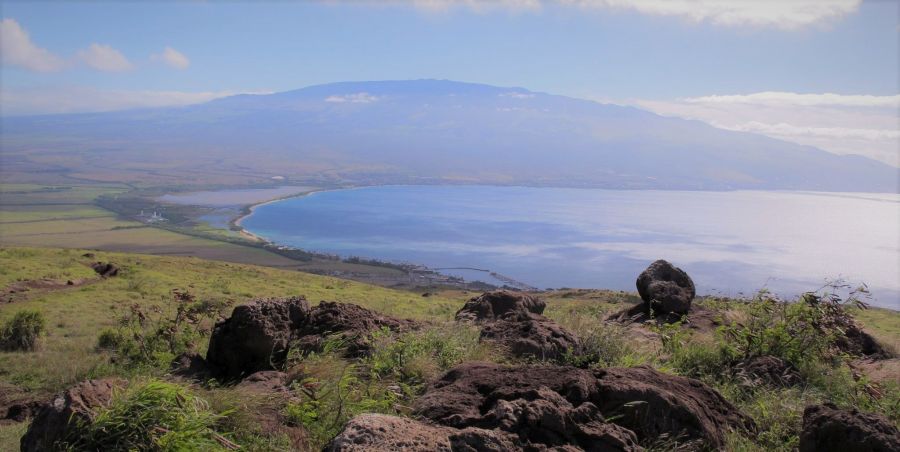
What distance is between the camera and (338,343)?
699 centimetres

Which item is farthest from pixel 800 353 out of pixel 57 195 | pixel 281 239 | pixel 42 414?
pixel 57 195

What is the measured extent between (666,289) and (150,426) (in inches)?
418

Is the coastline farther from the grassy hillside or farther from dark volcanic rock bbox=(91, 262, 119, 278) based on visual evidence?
the grassy hillside

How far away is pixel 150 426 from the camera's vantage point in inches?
164

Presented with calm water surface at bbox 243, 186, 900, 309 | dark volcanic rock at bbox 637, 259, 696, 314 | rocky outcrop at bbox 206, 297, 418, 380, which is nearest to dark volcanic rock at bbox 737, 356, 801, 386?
rocky outcrop at bbox 206, 297, 418, 380

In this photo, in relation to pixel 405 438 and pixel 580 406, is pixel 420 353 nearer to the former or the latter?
pixel 580 406

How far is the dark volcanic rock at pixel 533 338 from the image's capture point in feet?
22.6

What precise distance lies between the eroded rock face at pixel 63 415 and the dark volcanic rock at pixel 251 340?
7.78 ft

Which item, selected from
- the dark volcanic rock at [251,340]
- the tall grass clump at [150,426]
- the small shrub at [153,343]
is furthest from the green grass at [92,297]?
the tall grass clump at [150,426]

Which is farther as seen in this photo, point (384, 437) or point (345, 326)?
point (345, 326)

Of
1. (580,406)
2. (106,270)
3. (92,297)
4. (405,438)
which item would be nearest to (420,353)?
(580,406)

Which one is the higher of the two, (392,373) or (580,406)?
(580,406)

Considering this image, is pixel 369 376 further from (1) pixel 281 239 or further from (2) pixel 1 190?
(2) pixel 1 190

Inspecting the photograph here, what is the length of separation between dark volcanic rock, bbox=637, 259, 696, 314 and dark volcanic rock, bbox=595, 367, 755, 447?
275 inches
